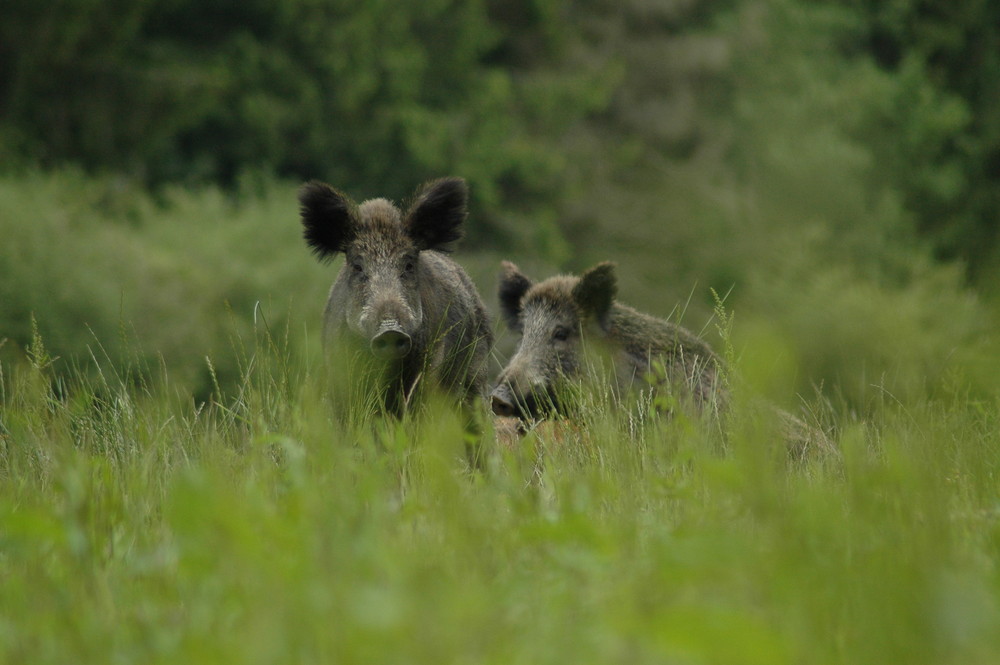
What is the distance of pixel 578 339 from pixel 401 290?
177 cm

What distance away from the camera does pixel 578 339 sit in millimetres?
8180

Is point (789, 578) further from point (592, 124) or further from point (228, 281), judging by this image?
point (592, 124)

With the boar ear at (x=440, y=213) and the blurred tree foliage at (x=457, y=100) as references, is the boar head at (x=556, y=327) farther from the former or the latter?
the blurred tree foliage at (x=457, y=100)

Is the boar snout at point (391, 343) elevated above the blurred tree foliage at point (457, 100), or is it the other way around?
the boar snout at point (391, 343)

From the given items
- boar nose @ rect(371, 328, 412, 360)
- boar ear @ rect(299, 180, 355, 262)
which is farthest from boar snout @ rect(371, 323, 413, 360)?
boar ear @ rect(299, 180, 355, 262)

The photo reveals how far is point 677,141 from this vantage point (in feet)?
113

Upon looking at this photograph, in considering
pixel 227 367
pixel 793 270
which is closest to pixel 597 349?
pixel 227 367

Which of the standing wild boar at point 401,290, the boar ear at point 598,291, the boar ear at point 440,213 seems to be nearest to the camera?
the standing wild boar at point 401,290

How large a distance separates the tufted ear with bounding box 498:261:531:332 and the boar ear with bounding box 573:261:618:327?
0.70 metres

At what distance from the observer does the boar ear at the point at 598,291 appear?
8031 millimetres

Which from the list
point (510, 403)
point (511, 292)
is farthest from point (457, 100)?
point (510, 403)

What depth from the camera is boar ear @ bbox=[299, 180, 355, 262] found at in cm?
720

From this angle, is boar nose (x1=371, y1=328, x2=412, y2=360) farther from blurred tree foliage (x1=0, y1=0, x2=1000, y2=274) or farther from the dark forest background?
blurred tree foliage (x1=0, y1=0, x2=1000, y2=274)

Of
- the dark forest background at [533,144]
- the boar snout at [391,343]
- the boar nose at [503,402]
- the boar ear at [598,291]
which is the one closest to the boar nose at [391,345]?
the boar snout at [391,343]
